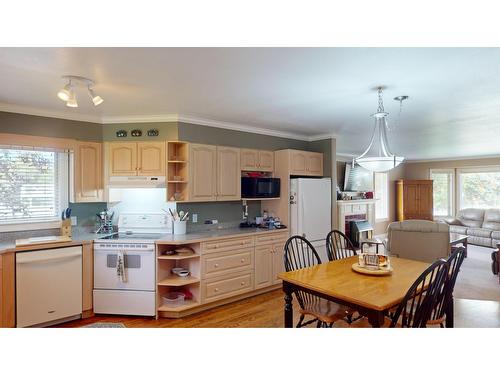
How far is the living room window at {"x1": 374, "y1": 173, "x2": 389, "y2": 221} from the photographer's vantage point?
8.55 meters

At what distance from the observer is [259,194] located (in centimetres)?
418

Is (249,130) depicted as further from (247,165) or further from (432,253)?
(432,253)

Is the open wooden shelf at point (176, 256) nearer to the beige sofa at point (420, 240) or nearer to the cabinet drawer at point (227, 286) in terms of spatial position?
the cabinet drawer at point (227, 286)

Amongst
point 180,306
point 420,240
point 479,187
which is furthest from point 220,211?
point 479,187

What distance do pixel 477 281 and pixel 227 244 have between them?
13.9ft

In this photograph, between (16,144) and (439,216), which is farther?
(439,216)

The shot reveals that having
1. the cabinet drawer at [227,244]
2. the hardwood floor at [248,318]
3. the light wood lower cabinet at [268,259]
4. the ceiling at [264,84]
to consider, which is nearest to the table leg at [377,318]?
the hardwood floor at [248,318]

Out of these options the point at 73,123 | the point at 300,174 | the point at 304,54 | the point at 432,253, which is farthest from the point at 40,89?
the point at 432,253

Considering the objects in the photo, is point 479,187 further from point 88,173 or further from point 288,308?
point 88,173

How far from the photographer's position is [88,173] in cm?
362

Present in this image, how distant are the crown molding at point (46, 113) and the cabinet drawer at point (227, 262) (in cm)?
234

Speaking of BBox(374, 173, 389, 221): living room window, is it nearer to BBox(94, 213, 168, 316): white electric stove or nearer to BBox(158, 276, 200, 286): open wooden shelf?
BBox(158, 276, 200, 286): open wooden shelf
